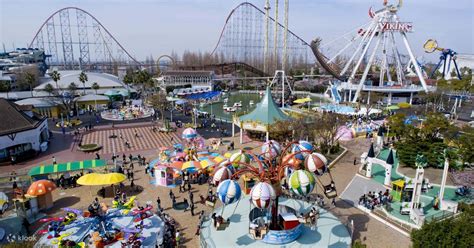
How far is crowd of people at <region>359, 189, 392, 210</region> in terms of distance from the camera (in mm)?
15320

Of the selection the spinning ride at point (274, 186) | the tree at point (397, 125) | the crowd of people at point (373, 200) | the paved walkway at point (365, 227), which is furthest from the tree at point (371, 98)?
the spinning ride at point (274, 186)

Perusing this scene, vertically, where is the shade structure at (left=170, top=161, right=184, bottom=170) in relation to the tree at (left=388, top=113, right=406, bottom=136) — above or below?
below

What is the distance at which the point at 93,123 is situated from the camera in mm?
36719

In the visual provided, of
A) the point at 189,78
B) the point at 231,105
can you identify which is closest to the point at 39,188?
the point at 231,105

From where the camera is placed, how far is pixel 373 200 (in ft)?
51.1

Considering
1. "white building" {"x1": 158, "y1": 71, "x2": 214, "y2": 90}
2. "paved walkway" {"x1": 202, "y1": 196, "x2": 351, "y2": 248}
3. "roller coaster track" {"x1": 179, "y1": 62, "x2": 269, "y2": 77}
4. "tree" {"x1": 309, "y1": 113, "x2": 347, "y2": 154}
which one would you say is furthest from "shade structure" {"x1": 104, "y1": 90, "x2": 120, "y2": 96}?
"paved walkway" {"x1": 202, "y1": 196, "x2": 351, "y2": 248}

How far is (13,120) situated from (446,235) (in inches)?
1162

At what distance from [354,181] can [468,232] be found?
9.81m

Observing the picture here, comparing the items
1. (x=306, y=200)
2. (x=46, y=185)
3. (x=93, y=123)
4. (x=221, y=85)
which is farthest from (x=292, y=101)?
(x=46, y=185)

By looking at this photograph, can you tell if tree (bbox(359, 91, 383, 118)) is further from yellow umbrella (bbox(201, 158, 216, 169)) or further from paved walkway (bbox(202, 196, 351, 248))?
paved walkway (bbox(202, 196, 351, 248))

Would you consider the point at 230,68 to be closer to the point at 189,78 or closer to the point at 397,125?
the point at 189,78

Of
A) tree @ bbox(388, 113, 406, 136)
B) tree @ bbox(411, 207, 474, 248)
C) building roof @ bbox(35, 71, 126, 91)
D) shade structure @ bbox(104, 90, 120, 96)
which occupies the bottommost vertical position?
tree @ bbox(411, 207, 474, 248)

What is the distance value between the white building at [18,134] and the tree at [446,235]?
26810 millimetres

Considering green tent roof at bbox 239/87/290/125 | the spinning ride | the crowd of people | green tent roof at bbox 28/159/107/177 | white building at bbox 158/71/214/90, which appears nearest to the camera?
the spinning ride
